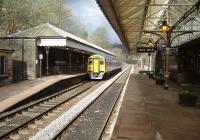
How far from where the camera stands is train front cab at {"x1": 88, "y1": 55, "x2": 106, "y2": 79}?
120 ft

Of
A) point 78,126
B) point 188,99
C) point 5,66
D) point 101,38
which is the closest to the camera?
point 78,126

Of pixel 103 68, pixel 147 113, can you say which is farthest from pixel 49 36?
pixel 147 113

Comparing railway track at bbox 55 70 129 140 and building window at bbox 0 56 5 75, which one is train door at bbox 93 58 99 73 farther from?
railway track at bbox 55 70 129 140

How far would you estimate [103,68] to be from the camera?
37062 millimetres

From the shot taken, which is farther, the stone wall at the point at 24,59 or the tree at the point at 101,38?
the tree at the point at 101,38

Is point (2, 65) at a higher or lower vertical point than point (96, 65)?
higher

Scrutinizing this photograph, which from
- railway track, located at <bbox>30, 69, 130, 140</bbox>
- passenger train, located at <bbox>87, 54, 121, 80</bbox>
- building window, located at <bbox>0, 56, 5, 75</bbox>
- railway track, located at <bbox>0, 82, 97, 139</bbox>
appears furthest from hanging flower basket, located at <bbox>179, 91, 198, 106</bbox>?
passenger train, located at <bbox>87, 54, 121, 80</bbox>

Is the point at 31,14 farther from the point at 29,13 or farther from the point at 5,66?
the point at 5,66

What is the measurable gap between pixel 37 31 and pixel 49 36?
8.13 feet

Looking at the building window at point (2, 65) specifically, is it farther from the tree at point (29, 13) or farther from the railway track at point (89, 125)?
the tree at point (29, 13)

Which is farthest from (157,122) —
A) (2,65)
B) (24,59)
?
(24,59)

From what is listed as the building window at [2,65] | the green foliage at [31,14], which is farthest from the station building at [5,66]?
the green foliage at [31,14]

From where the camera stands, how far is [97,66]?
121 feet

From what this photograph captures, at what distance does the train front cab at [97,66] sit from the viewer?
36531mm
